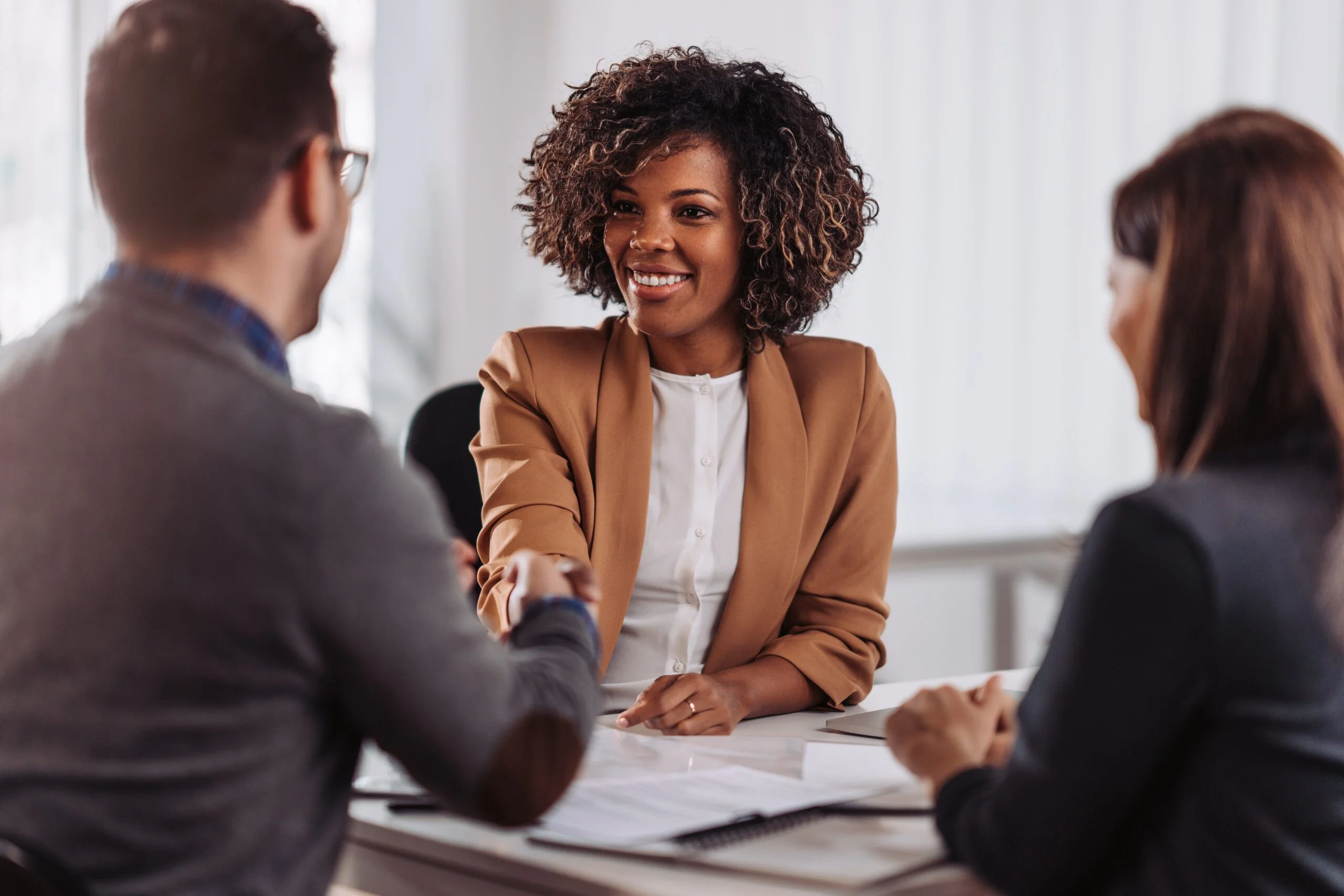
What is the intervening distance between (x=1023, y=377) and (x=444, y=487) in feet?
6.24

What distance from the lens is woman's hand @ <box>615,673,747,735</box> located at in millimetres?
1545

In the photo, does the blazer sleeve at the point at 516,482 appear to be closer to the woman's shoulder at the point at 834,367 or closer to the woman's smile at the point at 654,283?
the woman's smile at the point at 654,283

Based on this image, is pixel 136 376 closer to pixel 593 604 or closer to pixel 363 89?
pixel 593 604

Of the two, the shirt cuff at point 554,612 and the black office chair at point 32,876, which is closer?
the black office chair at point 32,876

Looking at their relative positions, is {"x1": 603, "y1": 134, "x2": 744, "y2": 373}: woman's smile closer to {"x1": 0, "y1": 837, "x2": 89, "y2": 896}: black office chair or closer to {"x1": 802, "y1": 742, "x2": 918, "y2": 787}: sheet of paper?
{"x1": 802, "y1": 742, "x2": 918, "y2": 787}: sheet of paper

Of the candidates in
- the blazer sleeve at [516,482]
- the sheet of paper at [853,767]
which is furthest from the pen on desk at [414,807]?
the blazer sleeve at [516,482]

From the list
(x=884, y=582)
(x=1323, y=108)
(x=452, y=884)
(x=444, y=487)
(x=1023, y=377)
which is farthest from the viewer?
(x=1023, y=377)

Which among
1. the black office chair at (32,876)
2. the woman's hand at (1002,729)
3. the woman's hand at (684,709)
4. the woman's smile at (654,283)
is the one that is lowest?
the woman's hand at (684,709)

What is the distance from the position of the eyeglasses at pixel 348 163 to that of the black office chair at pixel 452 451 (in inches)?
45.2

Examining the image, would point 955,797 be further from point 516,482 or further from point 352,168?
point 516,482

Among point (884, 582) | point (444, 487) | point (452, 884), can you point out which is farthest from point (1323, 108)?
point (452, 884)

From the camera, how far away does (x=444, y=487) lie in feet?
7.53

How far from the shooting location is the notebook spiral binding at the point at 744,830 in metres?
1.11

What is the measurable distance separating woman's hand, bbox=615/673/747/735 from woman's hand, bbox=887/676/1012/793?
35 cm
